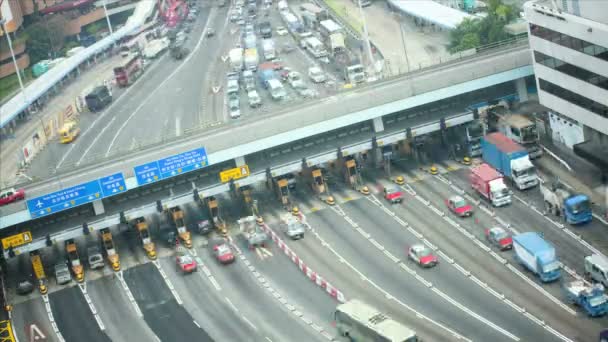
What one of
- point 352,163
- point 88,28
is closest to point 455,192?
point 352,163

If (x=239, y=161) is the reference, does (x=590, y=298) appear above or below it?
below

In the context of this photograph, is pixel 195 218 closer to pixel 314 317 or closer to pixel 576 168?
pixel 314 317

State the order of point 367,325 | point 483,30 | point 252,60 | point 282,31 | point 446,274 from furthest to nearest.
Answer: point 282,31 < point 252,60 < point 483,30 < point 446,274 < point 367,325

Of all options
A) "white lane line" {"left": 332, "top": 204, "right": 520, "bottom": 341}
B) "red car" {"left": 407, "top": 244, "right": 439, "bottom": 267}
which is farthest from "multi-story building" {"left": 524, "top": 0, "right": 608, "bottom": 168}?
"white lane line" {"left": 332, "top": 204, "right": 520, "bottom": 341}

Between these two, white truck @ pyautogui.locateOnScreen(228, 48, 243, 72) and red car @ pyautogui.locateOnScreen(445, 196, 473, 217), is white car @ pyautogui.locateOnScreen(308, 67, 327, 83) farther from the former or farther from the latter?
red car @ pyautogui.locateOnScreen(445, 196, 473, 217)

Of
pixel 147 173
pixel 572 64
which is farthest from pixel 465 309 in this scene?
pixel 147 173

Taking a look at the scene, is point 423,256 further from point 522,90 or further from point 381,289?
point 522,90
